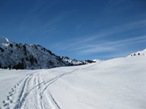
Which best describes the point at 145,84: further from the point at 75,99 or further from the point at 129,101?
the point at 75,99

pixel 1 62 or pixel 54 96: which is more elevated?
pixel 1 62

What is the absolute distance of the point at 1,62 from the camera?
18875 centimetres

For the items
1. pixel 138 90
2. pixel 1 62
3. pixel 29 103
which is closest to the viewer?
pixel 29 103

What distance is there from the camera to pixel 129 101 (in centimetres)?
1379

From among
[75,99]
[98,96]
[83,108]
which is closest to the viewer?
[83,108]

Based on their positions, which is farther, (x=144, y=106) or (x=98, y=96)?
(x=98, y=96)

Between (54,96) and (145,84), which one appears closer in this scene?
(54,96)

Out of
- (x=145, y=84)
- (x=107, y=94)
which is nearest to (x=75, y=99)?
(x=107, y=94)

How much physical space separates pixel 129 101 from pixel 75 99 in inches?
137

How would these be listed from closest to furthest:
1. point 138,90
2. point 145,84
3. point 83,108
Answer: point 83,108 < point 138,90 < point 145,84

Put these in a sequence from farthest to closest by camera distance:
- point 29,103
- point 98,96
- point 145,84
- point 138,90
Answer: point 145,84
point 138,90
point 98,96
point 29,103

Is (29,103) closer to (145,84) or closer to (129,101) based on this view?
(129,101)

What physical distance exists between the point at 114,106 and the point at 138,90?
5247mm

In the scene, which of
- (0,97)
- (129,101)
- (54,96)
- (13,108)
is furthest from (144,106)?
(0,97)
